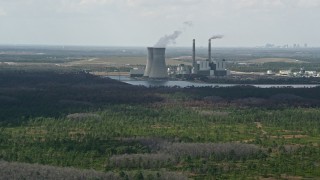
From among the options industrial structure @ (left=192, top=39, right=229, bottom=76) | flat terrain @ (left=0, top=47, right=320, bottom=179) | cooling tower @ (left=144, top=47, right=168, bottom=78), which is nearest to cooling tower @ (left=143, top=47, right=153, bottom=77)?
cooling tower @ (left=144, top=47, right=168, bottom=78)

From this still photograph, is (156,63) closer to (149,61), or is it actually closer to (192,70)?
(149,61)

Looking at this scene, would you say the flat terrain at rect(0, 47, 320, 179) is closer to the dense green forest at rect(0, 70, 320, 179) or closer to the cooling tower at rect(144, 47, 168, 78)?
the dense green forest at rect(0, 70, 320, 179)

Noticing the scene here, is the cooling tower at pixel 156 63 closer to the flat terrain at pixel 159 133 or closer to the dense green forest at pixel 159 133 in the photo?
the flat terrain at pixel 159 133

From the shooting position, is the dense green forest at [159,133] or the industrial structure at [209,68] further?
the industrial structure at [209,68]

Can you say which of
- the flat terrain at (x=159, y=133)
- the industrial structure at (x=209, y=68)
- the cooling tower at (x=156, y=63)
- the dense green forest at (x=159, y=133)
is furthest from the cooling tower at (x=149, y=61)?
the dense green forest at (x=159, y=133)

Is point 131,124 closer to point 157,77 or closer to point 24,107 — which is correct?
point 24,107
